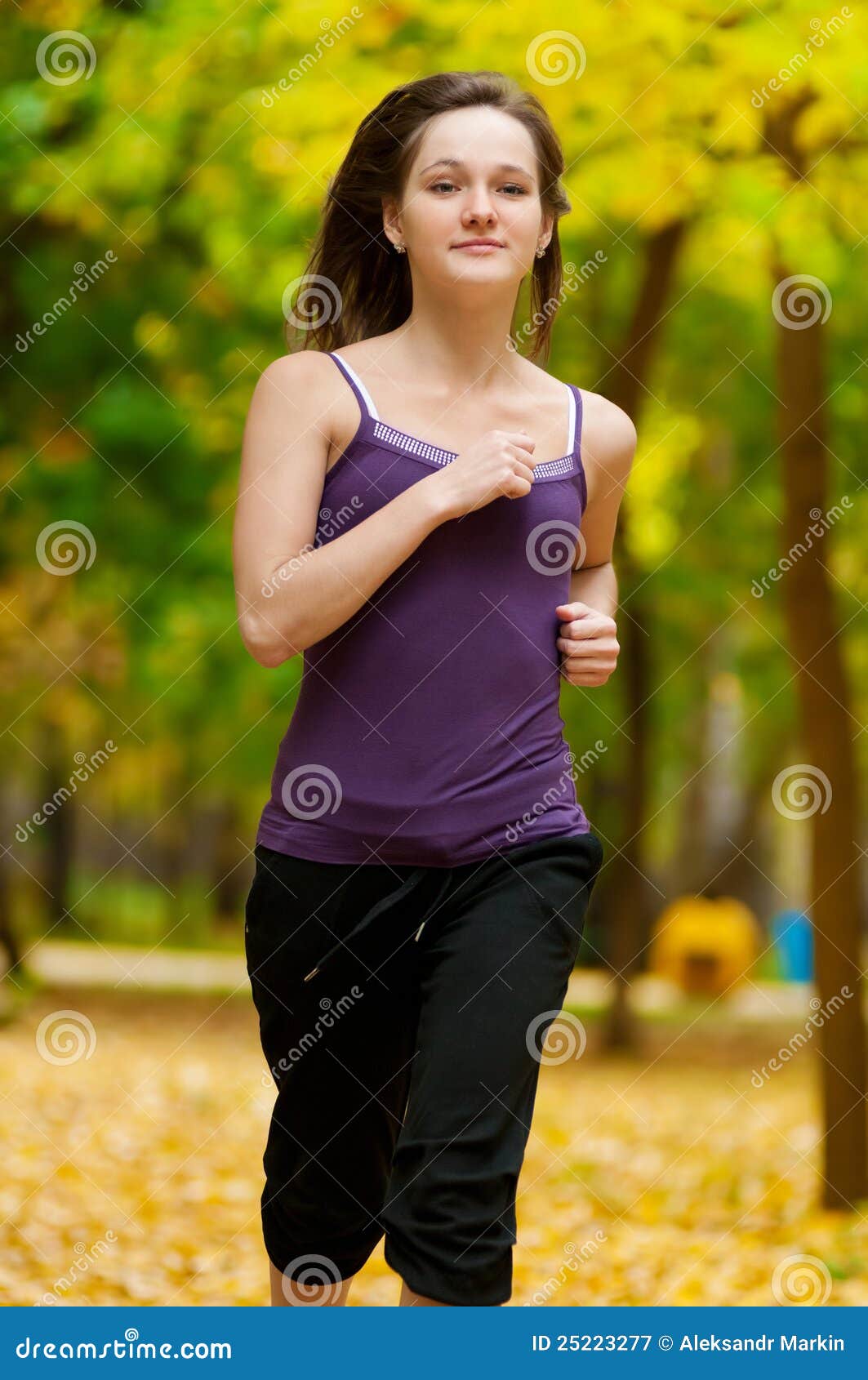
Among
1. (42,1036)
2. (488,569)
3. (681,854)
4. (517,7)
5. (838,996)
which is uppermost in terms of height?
(517,7)

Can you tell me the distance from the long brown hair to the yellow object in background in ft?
55.7

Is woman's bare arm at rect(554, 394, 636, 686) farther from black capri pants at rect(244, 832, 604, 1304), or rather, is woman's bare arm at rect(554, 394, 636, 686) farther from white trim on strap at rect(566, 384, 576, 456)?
black capri pants at rect(244, 832, 604, 1304)

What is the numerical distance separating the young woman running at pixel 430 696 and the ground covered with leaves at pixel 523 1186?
2.69 meters

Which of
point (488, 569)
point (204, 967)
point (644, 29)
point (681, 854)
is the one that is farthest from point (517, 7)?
point (204, 967)

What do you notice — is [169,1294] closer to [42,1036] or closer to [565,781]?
[565,781]

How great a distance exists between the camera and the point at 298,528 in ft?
8.75

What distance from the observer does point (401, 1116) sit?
296 cm

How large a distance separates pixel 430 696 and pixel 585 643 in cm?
27

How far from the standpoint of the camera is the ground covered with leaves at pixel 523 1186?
19.0 ft

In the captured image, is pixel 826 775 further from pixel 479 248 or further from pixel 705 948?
pixel 705 948

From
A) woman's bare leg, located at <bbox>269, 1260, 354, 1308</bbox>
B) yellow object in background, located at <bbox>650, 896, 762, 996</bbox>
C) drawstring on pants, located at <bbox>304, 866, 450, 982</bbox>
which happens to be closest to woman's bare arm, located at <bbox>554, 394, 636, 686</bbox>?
drawstring on pants, located at <bbox>304, 866, 450, 982</bbox>

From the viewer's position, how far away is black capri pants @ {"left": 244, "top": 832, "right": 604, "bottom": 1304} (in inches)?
96.7

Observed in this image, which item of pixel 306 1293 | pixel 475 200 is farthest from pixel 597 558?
pixel 306 1293

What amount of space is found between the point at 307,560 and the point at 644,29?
388cm
